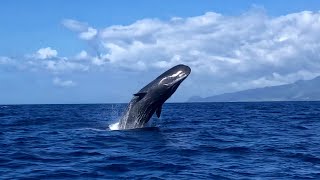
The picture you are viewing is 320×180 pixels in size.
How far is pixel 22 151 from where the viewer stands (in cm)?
1667

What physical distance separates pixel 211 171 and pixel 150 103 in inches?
383

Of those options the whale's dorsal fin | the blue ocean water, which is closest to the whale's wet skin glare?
the whale's dorsal fin

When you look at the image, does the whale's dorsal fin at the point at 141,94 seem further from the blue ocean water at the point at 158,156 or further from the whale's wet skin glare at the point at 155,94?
the blue ocean water at the point at 158,156

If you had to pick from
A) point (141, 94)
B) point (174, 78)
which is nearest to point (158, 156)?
point (141, 94)

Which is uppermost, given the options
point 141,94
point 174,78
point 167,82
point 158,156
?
point 174,78

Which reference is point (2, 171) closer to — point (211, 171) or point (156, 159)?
point (156, 159)

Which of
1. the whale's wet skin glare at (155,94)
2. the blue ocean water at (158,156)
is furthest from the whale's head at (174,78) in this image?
the blue ocean water at (158,156)

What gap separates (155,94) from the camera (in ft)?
72.5

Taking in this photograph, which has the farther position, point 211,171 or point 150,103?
point 150,103

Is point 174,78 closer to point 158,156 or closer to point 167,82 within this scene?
point 167,82

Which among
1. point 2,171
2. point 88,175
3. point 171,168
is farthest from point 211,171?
point 2,171

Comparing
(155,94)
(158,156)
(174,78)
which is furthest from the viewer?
(155,94)

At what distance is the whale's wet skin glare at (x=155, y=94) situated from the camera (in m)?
21.8

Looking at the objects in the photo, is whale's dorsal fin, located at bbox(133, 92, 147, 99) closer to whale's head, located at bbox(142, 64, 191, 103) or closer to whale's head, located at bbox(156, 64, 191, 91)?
whale's head, located at bbox(142, 64, 191, 103)
